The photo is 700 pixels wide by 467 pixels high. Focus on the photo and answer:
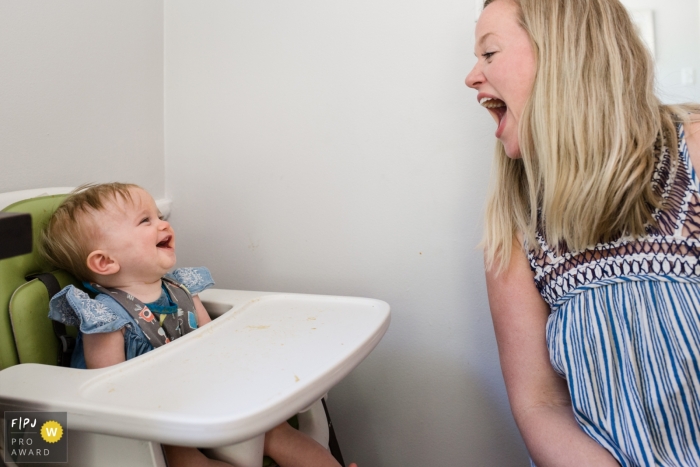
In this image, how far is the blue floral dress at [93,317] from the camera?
89 cm

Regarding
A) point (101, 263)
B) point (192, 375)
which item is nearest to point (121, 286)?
point (101, 263)

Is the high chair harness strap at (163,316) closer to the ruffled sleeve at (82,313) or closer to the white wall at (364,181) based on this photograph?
the ruffled sleeve at (82,313)

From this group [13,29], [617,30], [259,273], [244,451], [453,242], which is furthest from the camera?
[259,273]

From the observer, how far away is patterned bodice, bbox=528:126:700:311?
0.84m

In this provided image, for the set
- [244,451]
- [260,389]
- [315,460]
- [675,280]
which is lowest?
[315,460]

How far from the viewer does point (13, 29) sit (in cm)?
105

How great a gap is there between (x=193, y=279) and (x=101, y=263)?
0.19m

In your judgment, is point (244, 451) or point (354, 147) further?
point (354, 147)

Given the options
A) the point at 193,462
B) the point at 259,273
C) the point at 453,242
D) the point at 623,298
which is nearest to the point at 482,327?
the point at 453,242

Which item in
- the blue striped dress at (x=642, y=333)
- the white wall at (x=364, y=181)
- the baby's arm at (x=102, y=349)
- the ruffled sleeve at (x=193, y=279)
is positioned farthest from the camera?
the white wall at (x=364, y=181)

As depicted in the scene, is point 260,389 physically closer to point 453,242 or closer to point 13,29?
point 453,242

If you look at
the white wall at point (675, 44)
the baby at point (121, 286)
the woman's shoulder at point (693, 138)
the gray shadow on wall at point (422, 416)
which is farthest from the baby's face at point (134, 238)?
the white wall at point (675, 44)

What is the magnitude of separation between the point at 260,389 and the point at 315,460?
34cm

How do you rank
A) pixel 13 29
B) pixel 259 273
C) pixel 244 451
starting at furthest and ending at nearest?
1. pixel 259 273
2. pixel 13 29
3. pixel 244 451
